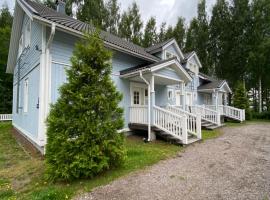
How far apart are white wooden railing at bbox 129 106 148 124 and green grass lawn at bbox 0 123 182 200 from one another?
198 centimetres

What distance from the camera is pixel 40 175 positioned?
4.86 meters

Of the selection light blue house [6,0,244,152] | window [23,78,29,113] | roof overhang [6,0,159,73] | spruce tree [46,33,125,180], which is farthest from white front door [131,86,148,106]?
spruce tree [46,33,125,180]

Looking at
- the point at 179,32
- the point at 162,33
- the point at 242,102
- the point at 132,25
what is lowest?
the point at 242,102

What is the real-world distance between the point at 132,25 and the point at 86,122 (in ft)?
80.6

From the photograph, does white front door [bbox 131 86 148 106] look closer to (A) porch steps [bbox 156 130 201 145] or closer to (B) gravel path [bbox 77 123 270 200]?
(A) porch steps [bbox 156 130 201 145]

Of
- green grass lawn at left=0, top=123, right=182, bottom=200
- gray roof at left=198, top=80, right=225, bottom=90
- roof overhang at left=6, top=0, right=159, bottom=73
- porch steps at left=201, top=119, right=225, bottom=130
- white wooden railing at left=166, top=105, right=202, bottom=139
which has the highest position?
roof overhang at left=6, top=0, right=159, bottom=73

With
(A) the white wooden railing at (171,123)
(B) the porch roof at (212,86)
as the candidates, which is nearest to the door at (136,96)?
(A) the white wooden railing at (171,123)

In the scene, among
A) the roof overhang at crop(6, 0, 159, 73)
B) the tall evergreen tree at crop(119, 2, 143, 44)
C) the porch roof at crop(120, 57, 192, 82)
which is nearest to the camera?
the roof overhang at crop(6, 0, 159, 73)

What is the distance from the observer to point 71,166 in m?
4.19

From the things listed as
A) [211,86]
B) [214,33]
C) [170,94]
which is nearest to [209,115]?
[170,94]

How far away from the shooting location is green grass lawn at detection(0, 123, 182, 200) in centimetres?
389

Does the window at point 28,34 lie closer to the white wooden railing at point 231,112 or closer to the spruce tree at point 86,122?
the spruce tree at point 86,122

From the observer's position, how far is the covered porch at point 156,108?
8.10 meters

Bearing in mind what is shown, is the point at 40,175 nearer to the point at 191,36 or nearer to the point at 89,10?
the point at 89,10
